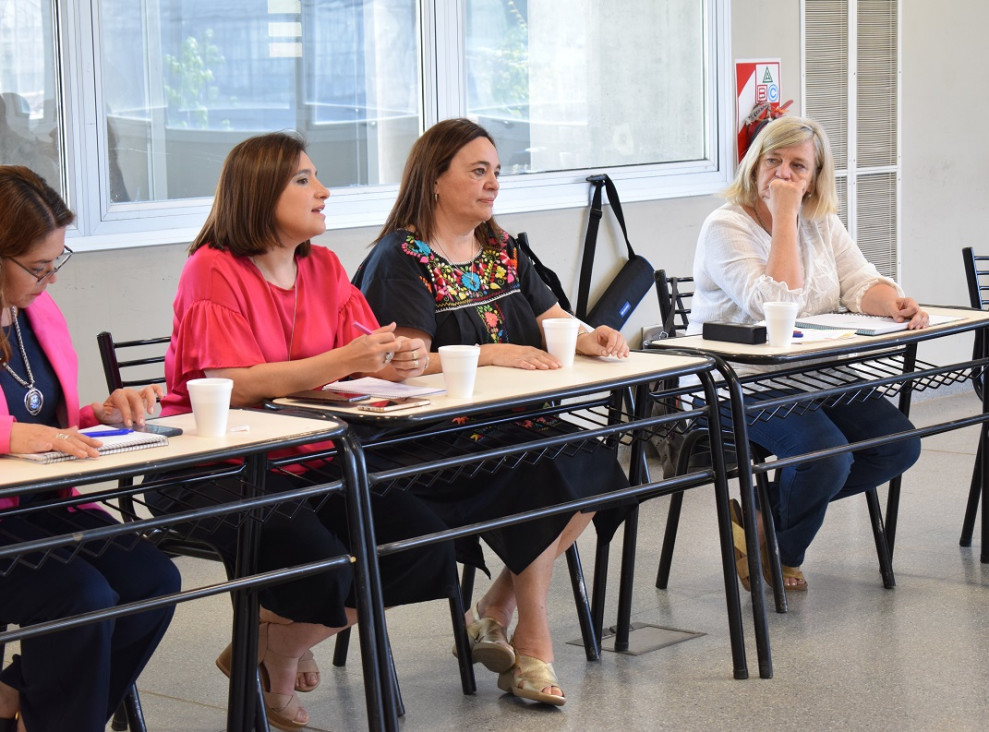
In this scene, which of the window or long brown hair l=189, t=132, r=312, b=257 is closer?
long brown hair l=189, t=132, r=312, b=257

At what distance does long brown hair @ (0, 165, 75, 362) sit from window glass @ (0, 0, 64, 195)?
151 centimetres

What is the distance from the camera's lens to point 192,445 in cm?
191

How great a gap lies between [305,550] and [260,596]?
140 millimetres

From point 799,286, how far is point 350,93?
67.1 inches

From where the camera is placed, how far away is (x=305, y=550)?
2.26 metres

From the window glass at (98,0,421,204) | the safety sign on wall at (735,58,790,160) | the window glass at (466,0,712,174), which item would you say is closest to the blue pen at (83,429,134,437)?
the window glass at (98,0,421,204)

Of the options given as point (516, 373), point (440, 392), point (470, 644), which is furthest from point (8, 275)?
point (470, 644)

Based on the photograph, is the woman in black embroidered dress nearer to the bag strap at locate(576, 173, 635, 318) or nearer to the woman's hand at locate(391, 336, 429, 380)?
the woman's hand at locate(391, 336, 429, 380)

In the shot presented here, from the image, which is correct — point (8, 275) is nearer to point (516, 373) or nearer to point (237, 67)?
point (516, 373)

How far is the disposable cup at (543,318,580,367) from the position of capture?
102 inches

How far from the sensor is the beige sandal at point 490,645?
2623 millimetres

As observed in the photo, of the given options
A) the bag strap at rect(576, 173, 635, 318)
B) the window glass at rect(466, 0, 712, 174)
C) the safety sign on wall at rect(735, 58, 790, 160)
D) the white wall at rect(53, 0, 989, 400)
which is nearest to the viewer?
the white wall at rect(53, 0, 989, 400)

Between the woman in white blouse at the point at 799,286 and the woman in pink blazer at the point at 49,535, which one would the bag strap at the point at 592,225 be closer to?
the woman in white blouse at the point at 799,286

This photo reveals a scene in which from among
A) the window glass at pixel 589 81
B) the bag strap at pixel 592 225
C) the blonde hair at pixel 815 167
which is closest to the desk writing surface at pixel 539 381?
the blonde hair at pixel 815 167
